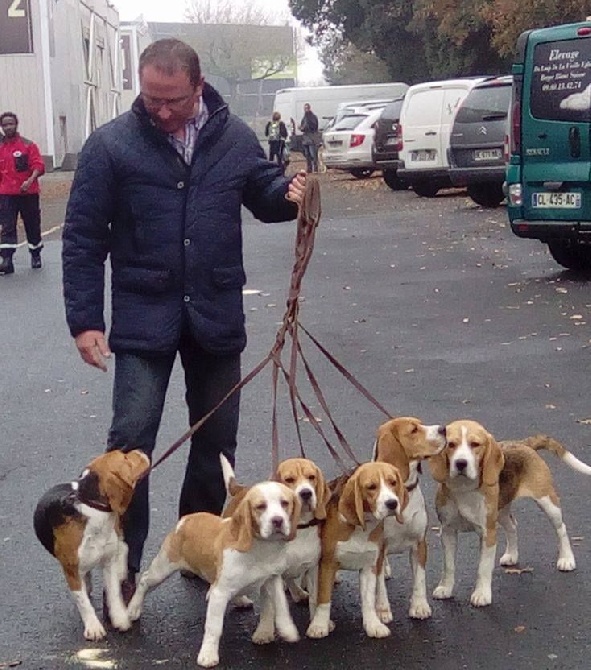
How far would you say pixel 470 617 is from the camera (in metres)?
4.94

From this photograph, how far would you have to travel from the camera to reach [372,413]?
8.26 m

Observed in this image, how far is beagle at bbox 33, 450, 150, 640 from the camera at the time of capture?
4.78m

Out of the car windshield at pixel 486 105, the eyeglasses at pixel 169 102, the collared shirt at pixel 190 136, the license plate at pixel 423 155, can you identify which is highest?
the eyeglasses at pixel 169 102

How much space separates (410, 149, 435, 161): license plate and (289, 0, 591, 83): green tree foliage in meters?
6.39

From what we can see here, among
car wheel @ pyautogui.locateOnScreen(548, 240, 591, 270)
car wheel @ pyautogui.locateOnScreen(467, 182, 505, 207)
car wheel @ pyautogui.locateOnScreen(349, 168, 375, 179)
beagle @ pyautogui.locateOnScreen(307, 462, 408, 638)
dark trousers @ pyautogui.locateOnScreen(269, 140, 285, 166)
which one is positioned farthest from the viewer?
dark trousers @ pyautogui.locateOnScreen(269, 140, 285, 166)

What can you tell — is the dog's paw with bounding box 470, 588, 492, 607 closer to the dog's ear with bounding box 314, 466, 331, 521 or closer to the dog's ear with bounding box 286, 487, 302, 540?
the dog's ear with bounding box 314, 466, 331, 521

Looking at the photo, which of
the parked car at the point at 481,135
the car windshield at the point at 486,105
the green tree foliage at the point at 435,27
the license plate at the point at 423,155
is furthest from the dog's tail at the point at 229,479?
the green tree foliage at the point at 435,27

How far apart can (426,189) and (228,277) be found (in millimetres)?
22257

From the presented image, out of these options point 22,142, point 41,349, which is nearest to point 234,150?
point 41,349

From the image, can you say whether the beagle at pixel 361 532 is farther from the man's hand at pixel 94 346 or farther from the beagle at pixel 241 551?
the man's hand at pixel 94 346

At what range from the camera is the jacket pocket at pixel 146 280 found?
196 inches

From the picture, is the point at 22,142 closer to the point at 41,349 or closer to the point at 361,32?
the point at 41,349

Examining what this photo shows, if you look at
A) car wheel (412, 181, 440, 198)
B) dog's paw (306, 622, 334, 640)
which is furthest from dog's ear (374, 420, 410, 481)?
car wheel (412, 181, 440, 198)

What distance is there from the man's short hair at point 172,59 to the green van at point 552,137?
851cm
